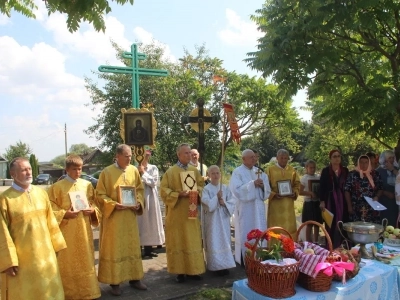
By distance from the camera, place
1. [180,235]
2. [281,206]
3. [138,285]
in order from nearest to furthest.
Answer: [138,285]
[180,235]
[281,206]

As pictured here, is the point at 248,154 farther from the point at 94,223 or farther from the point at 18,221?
the point at 18,221

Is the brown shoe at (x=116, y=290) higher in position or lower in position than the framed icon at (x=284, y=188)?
lower

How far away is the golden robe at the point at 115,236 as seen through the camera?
501 cm

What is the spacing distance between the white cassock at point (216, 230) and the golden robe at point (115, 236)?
46.6 inches

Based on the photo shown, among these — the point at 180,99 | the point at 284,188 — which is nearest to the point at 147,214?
the point at 284,188

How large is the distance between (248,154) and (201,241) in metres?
1.58

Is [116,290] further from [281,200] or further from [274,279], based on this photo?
[281,200]

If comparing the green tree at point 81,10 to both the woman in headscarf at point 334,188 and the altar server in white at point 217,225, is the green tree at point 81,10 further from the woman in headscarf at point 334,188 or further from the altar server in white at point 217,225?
the woman in headscarf at point 334,188

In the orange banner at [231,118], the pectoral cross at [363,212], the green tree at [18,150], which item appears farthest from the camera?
the green tree at [18,150]

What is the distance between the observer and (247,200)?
620 centimetres

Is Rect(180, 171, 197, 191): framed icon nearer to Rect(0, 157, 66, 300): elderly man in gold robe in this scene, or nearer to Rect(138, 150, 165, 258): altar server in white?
Rect(138, 150, 165, 258): altar server in white

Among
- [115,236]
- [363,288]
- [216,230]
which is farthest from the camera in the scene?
[216,230]

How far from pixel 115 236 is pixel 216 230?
64.1 inches

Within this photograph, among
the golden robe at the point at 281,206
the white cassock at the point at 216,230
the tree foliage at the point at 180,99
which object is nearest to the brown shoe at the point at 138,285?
the white cassock at the point at 216,230
